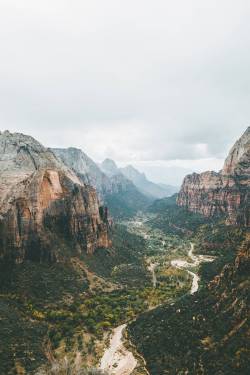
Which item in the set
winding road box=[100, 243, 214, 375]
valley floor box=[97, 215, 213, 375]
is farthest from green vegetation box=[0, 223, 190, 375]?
winding road box=[100, 243, 214, 375]

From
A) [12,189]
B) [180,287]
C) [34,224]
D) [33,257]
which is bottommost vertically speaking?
[180,287]

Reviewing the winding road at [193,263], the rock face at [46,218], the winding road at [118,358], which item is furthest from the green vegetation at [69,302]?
the rock face at [46,218]

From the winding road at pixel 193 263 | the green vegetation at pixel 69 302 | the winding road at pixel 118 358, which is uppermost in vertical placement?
the green vegetation at pixel 69 302

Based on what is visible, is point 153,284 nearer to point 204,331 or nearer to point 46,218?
point 46,218

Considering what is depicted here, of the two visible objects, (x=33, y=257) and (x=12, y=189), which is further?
(x=12, y=189)

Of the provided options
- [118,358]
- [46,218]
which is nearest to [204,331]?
[118,358]

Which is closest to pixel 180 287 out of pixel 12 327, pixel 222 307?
pixel 222 307

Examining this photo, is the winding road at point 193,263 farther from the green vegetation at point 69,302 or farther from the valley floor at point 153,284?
the green vegetation at point 69,302

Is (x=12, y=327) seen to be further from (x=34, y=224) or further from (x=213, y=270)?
(x=213, y=270)
